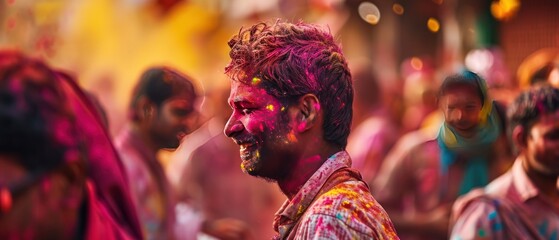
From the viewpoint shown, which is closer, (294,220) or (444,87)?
(294,220)

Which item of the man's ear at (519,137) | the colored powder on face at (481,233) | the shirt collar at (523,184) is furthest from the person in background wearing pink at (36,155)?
the man's ear at (519,137)

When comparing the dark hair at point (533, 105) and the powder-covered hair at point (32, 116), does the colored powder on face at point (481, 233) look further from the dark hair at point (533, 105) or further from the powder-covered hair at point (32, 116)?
the powder-covered hair at point (32, 116)

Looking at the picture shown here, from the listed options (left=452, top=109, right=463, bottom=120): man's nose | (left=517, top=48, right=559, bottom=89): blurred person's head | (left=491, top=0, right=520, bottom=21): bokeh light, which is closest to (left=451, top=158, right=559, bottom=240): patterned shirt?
(left=452, top=109, right=463, bottom=120): man's nose

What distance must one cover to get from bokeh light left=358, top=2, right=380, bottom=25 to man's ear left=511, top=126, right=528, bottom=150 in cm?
1027

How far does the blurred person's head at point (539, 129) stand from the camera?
594 centimetres

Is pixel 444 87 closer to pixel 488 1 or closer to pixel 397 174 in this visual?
pixel 397 174

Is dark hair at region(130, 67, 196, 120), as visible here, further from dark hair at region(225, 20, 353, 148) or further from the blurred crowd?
dark hair at region(225, 20, 353, 148)

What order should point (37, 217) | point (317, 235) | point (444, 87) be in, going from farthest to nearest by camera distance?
point (444, 87) → point (317, 235) → point (37, 217)

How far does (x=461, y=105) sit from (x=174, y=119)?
4.89 feet

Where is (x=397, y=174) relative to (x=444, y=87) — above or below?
below

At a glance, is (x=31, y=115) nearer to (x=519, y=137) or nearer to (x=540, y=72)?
(x=519, y=137)

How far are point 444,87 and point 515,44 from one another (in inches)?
298

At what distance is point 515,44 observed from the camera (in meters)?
14.4

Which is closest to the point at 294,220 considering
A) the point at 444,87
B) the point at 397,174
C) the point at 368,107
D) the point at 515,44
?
the point at 444,87
